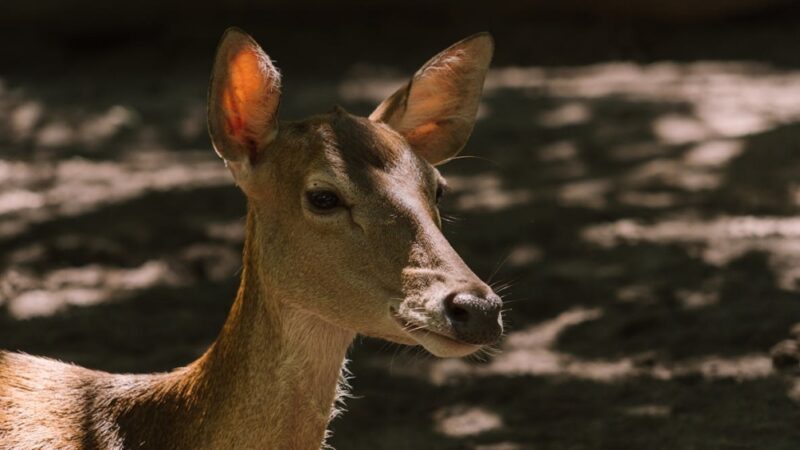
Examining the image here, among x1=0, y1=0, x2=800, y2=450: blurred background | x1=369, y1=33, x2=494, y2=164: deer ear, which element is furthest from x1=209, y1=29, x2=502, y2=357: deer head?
x1=0, y1=0, x2=800, y2=450: blurred background

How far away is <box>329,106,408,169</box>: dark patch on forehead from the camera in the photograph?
13.8ft

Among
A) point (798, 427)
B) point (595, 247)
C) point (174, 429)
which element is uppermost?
point (595, 247)

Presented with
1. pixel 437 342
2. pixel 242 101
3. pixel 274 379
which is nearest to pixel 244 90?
pixel 242 101

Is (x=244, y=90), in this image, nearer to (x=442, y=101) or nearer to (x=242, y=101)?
(x=242, y=101)

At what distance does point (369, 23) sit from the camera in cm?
1246

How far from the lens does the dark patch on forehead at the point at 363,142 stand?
13.8 ft

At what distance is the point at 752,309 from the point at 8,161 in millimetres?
4960

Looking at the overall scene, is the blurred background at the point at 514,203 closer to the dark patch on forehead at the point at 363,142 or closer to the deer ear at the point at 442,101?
the deer ear at the point at 442,101

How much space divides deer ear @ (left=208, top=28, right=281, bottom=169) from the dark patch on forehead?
0.21 metres

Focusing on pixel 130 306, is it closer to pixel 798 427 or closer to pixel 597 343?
pixel 597 343

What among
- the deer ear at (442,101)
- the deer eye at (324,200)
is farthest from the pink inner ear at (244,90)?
the deer ear at (442,101)

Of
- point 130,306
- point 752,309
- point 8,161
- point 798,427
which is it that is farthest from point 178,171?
point 798,427

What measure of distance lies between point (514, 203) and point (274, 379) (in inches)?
170

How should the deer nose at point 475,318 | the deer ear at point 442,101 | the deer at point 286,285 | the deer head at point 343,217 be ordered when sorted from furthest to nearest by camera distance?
1. the deer ear at point 442,101
2. the deer at point 286,285
3. the deer head at point 343,217
4. the deer nose at point 475,318
